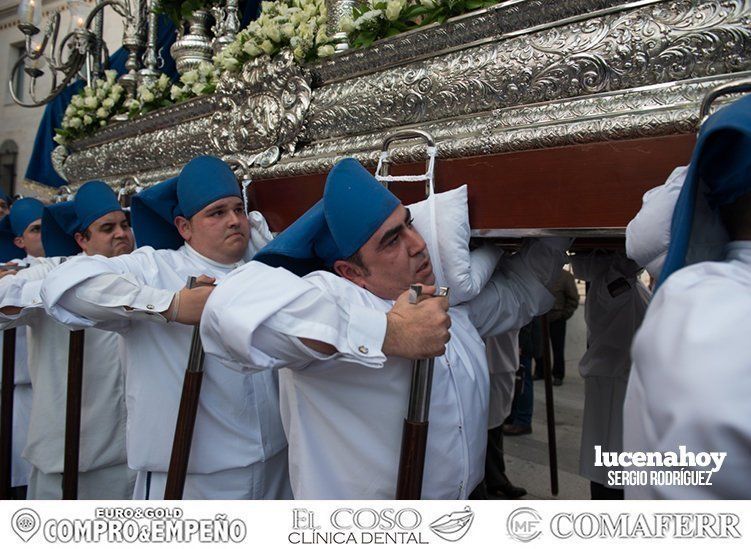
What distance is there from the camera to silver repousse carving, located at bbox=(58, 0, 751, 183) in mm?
1148

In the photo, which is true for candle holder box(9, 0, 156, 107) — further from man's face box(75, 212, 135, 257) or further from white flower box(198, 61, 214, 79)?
man's face box(75, 212, 135, 257)

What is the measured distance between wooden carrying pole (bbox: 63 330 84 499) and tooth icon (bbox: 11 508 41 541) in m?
1.26

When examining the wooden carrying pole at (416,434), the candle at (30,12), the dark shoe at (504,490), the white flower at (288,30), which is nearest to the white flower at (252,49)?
the white flower at (288,30)

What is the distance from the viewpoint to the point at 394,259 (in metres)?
1.38

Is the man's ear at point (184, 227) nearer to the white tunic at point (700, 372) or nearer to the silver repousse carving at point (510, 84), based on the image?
the silver repousse carving at point (510, 84)

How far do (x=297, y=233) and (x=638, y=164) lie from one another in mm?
758

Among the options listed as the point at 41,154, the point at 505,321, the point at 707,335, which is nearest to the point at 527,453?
the point at 505,321

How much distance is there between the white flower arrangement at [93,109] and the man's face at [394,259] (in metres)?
2.73

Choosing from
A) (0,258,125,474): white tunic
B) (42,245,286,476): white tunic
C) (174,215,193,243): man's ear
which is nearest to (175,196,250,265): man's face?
(174,215,193,243): man's ear

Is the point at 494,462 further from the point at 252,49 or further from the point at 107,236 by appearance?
the point at 252,49

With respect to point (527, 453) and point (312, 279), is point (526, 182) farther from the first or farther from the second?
point (527, 453)

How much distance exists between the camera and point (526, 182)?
135 centimetres

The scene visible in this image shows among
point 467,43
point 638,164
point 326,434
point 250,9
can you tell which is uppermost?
point 250,9

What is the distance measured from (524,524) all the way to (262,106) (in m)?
1.70
